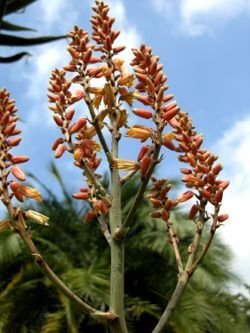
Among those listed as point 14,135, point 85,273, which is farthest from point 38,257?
point 85,273

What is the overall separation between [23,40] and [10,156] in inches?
219

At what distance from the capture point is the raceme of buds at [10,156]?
180 centimetres

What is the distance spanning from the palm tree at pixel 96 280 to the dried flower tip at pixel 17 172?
7120 mm

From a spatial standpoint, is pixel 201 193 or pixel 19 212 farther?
pixel 201 193

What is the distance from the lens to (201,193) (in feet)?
5.99

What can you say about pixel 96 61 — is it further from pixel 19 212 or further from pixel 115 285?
pixel 115 285

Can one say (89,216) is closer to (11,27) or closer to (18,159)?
(18,159)

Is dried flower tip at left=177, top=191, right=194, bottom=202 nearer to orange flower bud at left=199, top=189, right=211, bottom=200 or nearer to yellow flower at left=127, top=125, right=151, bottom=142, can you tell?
orange flower bud at left=199, top=189, right=211, bottom=200

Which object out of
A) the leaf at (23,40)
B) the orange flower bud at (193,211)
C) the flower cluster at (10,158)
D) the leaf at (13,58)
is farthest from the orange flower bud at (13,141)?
the leaf at (23,40)

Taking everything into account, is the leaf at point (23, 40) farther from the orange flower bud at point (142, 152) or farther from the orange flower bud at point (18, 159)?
the orange flower bud at point (142, 152)

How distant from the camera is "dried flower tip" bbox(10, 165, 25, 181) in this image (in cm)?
186

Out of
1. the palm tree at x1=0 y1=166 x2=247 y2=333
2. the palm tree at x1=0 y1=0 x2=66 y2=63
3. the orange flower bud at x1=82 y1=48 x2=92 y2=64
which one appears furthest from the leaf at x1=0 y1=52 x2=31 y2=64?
the orange flower bud at x1=82 y1=48 x2=92 y2=64

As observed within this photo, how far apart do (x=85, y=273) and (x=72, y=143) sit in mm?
7769

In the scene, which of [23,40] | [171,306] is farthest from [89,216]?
[23,40]
